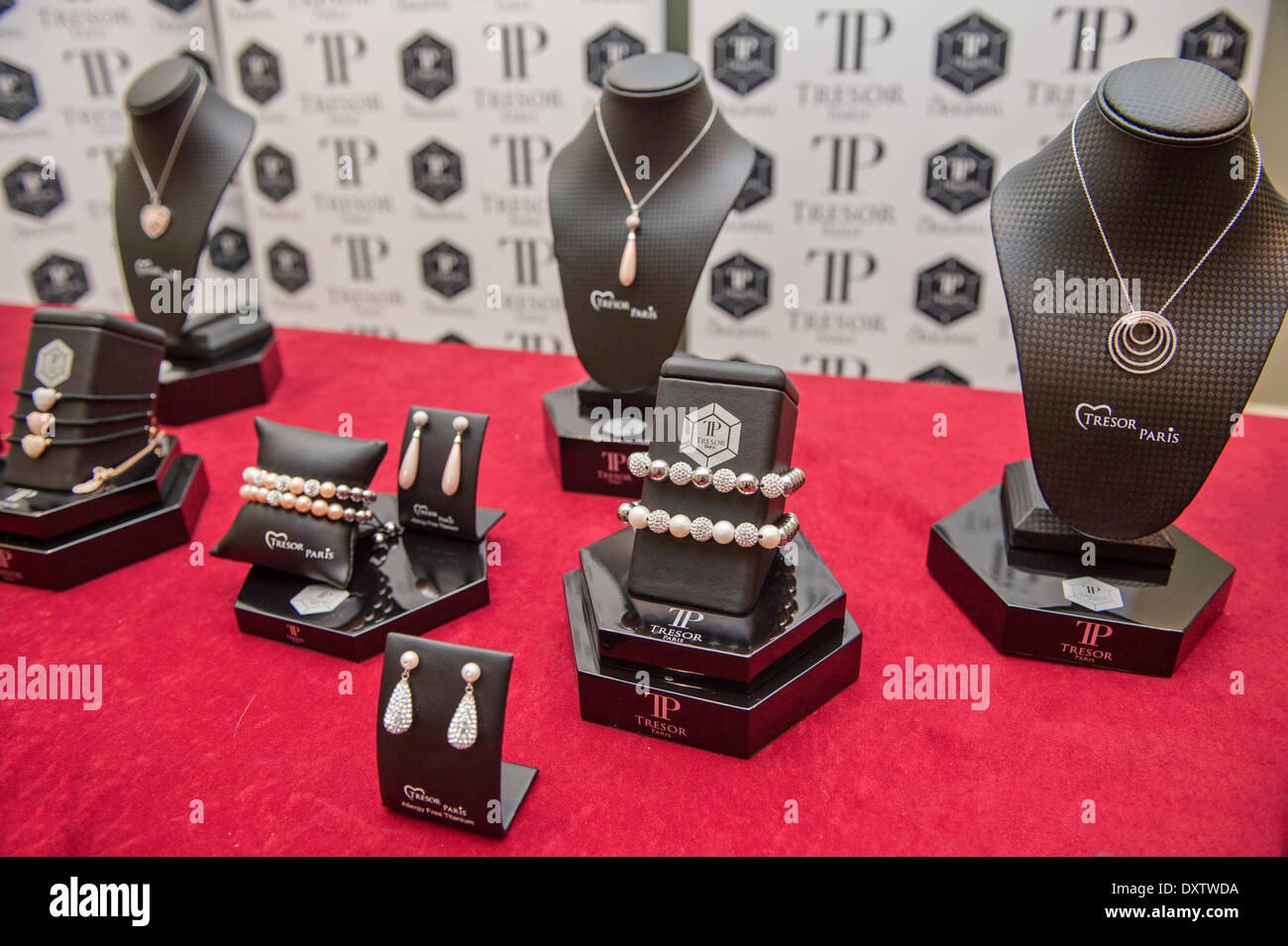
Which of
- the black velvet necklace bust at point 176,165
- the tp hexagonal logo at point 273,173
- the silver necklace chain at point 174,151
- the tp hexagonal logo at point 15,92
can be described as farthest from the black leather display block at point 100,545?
the tp hexagonal logo at point 15,92

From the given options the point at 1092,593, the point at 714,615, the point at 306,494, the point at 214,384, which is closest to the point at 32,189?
the point at 214,384

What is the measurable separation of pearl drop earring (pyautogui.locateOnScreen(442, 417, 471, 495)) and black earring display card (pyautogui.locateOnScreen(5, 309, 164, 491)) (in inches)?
24.9

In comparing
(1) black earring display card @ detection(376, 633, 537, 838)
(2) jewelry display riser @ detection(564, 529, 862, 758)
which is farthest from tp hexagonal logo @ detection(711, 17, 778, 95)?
(1) black earring display card @ detection(376, 633, 537, 838)

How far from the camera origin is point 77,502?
1.45 metres

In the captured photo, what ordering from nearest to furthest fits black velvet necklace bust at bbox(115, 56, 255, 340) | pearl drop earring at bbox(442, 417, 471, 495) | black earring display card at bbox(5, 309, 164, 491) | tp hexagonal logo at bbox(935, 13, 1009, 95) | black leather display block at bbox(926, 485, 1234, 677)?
black leather display block at bbox(926, 485, 1234, 677)
pearl drop earring at bbox(442, 417, 471, 495)
black earring display card at bbox(5, 309, 164, 491)
black velvet necklace bust at bbox(115, 56, 255, 340)
tp hexagonal logo at bbox(935, 13, 1009, 95)

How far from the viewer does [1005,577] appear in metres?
1.28

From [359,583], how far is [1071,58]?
223 cm

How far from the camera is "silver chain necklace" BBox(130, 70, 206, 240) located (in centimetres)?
195

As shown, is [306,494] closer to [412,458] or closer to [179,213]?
[412,458]

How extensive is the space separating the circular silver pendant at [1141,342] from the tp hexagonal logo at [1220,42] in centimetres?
148

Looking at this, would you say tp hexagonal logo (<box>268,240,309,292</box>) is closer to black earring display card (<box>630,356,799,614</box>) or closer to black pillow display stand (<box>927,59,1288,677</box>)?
black earring display card (<box>630,356,799,614</box>)

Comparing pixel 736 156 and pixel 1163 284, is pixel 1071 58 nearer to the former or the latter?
pixel 736 156

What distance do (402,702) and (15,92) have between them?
3115 millimetres

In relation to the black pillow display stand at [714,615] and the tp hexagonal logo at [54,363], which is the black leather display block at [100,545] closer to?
the tp hexagonal logo at [54,363]
